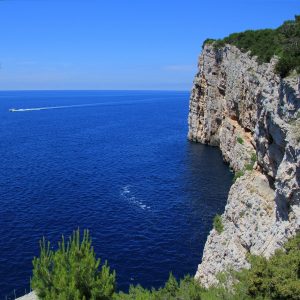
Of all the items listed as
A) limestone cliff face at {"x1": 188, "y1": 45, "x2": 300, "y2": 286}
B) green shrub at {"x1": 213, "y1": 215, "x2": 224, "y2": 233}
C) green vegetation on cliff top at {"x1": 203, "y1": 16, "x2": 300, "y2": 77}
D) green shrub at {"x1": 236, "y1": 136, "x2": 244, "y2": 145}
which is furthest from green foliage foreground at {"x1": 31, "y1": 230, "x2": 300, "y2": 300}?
green shrub at {"x1": 236, "y1": 136, "x2": 244, "y2": 145}

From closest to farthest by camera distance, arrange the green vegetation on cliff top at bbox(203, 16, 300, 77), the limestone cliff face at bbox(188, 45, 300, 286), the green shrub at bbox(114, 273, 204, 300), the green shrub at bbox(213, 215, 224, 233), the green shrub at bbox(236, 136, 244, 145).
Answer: the green shrub at bbox(114, 273, 204, 300) < the limestone cliff face at bbox(188, 45, 300, 286) < the green vegetation on cliff top at bbox(203, 16, 300, 77) < the green shrub at bbox(213, 215, 224, 233) < the green shrub at bbox(236, 136, 244, 145)

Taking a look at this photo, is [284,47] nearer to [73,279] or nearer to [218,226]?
[218,226]

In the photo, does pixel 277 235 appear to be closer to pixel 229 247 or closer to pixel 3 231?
pixel 229 247

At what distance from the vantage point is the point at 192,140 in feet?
468

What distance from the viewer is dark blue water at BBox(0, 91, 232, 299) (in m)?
58.6

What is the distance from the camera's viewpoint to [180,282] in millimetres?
37750

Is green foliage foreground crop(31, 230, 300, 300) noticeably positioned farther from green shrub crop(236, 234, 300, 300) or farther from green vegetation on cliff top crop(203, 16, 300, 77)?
green vegetation on cliff top crop(203, 16, 300, 77)

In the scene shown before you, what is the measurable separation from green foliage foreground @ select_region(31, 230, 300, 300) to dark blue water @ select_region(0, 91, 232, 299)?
15080 mm

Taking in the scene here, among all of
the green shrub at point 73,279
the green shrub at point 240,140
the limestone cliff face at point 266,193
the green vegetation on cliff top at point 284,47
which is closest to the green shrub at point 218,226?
the limestone cliff face at point 266,193

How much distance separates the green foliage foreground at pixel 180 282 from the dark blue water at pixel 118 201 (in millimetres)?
15080

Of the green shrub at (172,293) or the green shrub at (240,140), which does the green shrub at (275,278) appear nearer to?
the green shrub at (172,293)

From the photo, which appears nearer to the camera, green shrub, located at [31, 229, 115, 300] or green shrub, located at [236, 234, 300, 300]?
green shrub, located at [236, 234, 300, 300]

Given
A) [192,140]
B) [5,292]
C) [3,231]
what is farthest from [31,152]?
[5,292]

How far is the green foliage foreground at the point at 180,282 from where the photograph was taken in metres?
29.0
